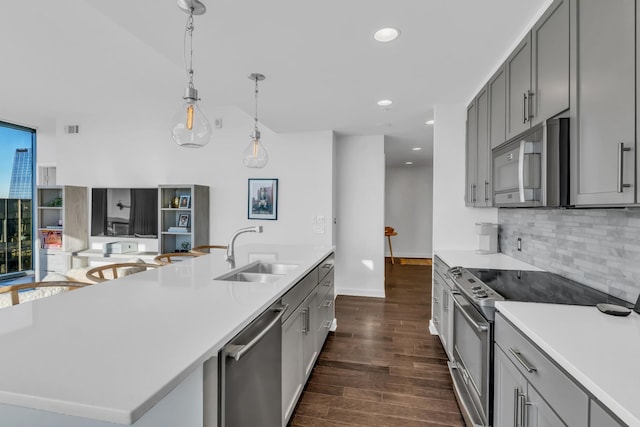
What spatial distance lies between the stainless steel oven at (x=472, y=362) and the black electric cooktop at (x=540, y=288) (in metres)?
0.20

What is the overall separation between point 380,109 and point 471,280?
2307 mm

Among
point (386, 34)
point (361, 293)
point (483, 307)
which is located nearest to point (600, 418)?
point (483, 307)

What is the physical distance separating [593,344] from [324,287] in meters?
2.07

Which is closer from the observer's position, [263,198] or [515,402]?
[515,402]

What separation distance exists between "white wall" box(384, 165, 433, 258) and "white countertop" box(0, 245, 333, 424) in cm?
726

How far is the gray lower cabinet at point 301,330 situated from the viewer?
1.82 m

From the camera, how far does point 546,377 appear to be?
3.53 ft

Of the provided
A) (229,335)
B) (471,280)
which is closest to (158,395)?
(229,335)

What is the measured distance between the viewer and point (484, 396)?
1.60m

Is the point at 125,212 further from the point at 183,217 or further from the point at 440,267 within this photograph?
the point at 440,267

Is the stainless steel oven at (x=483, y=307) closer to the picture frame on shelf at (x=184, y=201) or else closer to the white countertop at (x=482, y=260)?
the white countertop at (x=482, y=260)

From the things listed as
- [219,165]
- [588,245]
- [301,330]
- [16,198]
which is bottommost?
[301,330]

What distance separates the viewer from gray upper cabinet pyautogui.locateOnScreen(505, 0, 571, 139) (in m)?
1.57

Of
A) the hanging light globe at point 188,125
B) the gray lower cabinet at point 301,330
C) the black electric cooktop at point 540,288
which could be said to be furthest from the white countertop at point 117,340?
the black electric cooktop at point 540,288
